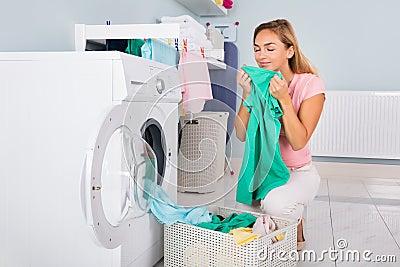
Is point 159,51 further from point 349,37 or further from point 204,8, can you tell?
point 349,37

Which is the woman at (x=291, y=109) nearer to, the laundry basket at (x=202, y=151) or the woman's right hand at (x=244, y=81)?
the woman's right hand at (x=244, y=81)

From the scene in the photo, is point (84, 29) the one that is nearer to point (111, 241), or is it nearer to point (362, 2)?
point (111, 241)

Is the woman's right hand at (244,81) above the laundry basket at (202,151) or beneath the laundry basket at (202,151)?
above

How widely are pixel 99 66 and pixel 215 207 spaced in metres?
0.82

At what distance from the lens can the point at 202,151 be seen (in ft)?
5.94

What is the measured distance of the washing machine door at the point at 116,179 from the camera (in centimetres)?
133

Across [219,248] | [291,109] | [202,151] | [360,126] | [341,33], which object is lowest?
[219,248]

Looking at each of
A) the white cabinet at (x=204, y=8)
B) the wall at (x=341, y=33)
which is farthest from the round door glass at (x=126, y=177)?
the white cabinet at (x=204, y=8)

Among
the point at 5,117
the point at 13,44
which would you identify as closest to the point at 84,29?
the point at 13,44

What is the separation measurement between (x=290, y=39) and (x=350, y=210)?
1.32 metres

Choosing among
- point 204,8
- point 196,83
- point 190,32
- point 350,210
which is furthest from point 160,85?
point 204,8

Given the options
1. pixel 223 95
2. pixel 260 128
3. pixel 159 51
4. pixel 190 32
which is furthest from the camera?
pixel 190 32

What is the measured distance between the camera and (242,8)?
13.8ft

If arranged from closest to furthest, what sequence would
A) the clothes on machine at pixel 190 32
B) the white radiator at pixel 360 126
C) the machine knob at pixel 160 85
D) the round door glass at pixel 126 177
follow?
1. the round door glass at pixel 126 177
2. the machine knob at pixel 160 85
3. the clothes on machine at pixel 190 32
4. the white radiator at pixel 360 126
